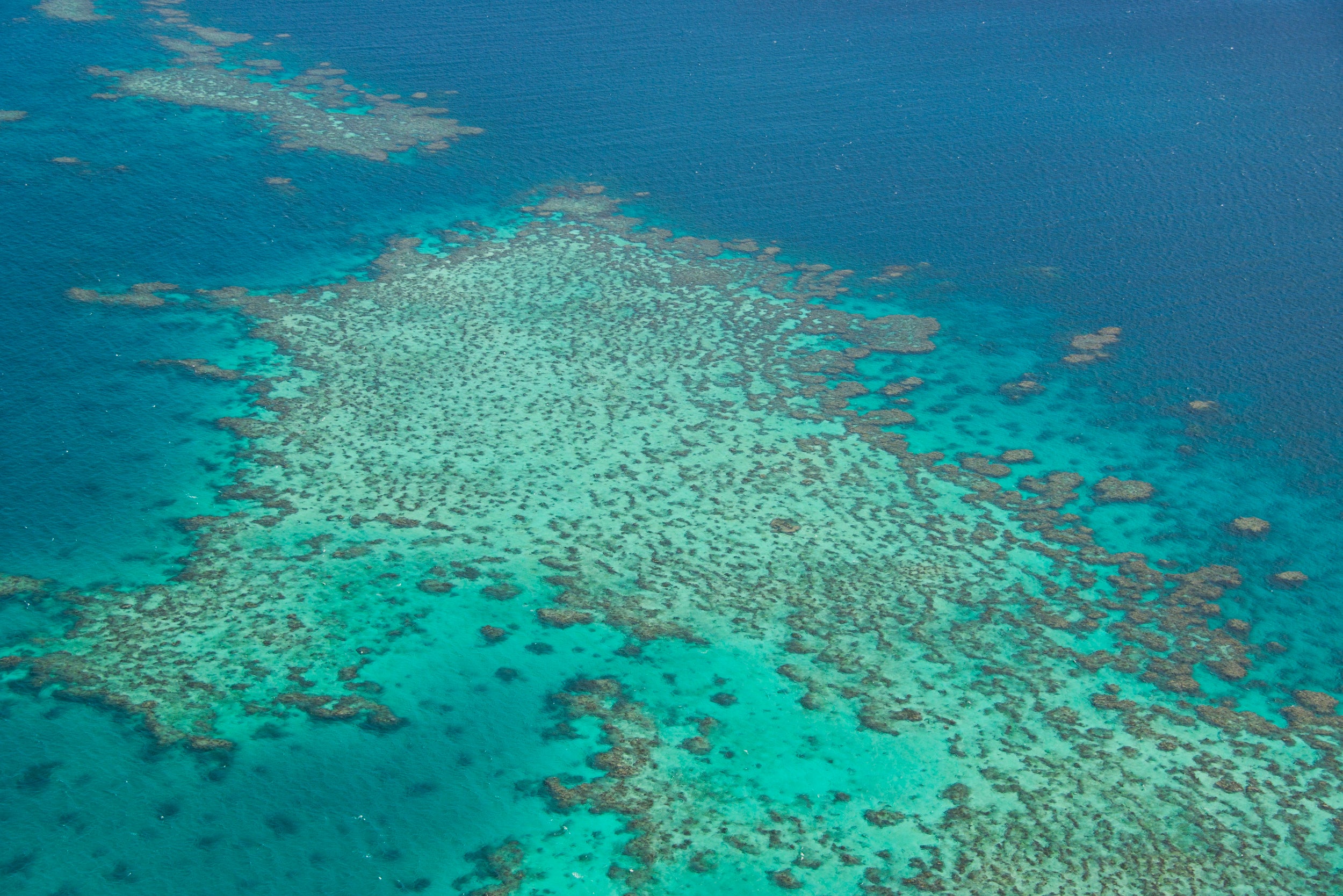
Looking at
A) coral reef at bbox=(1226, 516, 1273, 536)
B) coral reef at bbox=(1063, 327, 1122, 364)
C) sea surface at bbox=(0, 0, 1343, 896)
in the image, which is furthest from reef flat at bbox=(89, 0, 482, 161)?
coral reef at bbox=(1226, 516, 1273, 536)

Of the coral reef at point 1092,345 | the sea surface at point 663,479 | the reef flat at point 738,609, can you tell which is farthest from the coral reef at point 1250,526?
the coral reef at point 1092,345

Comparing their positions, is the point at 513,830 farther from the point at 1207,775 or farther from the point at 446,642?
the point at 1207,775

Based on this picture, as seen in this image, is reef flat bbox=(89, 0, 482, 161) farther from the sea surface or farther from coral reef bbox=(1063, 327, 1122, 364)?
coral reef bbox=(1063, 327, 1122, 364)

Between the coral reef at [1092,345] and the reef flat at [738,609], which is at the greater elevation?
the coral reef at [1092,345]

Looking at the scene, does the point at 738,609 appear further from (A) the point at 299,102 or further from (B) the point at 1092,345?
(A) the point at 299,102

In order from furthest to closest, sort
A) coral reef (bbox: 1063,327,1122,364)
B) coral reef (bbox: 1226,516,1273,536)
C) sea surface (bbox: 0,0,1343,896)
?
coral reef (bbox: 1063,327,1122,364) < coral reef (bbox: 1226,516,1273,536) < sea surface (bbox: 0,0,1343,896)

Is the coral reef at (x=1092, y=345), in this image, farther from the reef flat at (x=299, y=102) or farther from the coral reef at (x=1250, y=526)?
the reef flat at (x=299, y=102)
